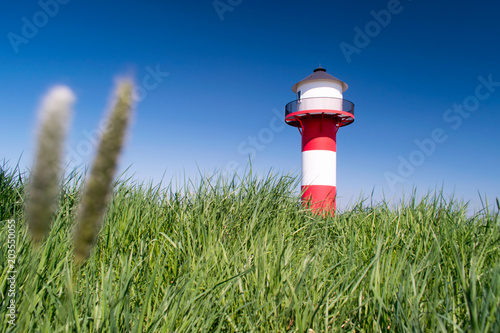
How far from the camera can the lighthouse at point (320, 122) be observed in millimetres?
14211

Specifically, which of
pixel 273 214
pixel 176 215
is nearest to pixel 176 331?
pixel 176 215

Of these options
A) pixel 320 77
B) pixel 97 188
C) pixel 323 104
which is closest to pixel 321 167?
pixel 323 104

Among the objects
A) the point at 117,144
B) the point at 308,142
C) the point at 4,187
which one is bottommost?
the point at 117,144

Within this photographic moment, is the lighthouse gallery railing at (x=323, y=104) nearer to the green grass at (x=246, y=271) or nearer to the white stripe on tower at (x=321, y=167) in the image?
the white stripe on tower at (x=321, y=167)

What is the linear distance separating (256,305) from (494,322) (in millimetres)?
1177

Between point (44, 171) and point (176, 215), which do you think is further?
point (176, 215)

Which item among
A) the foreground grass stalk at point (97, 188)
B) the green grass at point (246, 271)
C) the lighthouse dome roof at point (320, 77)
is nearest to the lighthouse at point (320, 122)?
the lighthouse dome roof at point (320, 77)

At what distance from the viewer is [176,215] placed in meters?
3.73

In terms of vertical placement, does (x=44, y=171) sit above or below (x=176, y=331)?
above

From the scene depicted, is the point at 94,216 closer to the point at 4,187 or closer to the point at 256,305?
the point at 256,305

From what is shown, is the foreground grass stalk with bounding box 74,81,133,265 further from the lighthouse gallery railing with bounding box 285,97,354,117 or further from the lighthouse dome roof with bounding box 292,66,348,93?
the lighthouse dome roof with bounding box 292,66,348,93

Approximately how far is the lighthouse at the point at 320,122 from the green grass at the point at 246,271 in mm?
9264

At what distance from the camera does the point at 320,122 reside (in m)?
14.6

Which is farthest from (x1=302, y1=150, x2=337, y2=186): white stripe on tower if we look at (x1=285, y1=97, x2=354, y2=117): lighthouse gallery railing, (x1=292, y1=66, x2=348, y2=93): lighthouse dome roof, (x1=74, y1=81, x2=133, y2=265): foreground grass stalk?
(x1=74, y1=81, x2=133, y2=265): foreground grass stalk
